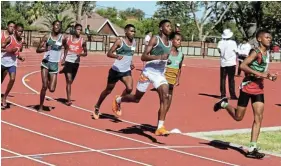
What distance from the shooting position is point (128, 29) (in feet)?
38.3

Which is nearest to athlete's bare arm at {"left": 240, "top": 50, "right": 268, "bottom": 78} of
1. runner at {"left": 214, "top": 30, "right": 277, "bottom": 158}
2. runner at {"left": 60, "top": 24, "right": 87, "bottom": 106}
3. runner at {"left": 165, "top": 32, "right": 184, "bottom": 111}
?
runner at {"left": 214, "top": 30, "right": 277, "bottom": 158}

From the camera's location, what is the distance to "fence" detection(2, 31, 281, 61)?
148ft

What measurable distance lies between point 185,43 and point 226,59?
3751 cm

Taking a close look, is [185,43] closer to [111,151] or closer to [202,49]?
[202,49]

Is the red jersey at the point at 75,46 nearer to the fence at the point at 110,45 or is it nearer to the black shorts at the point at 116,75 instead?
the black shorts at the point at 116,75

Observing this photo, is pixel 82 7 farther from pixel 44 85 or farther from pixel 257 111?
pixel 257 111

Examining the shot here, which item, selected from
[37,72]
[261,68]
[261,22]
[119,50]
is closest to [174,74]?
[119,50]

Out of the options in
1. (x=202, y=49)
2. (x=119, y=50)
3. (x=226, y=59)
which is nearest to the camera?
(x=119, y=50)

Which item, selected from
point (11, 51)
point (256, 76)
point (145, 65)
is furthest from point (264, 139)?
point (11, 51)

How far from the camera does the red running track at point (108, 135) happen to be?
8.73 meters

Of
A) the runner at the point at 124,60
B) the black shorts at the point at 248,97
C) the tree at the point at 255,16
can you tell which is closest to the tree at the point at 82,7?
the tree at the point at 255,16

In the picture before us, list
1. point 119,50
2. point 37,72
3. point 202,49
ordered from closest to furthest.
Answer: point 119,50
point 37,72
point 202,49

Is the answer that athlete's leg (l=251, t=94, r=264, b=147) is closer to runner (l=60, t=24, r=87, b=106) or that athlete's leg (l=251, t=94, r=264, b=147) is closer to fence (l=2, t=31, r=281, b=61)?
runner (l=60, t=24, r=87, b=106)

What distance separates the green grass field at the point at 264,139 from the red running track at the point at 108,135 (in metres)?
0.57
